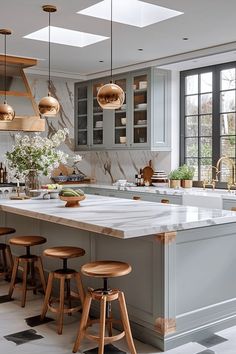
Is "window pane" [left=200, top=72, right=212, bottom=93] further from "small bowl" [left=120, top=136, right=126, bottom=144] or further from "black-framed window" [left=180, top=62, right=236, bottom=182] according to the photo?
"small bowl" [left=120, top=136, right=126, bottom=144]

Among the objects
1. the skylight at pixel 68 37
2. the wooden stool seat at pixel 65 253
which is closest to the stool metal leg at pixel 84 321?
the wooden stool seat at pixel 65 253

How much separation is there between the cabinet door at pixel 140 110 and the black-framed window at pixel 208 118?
23.3 inches

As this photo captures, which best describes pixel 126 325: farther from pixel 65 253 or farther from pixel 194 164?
pixel 194 164

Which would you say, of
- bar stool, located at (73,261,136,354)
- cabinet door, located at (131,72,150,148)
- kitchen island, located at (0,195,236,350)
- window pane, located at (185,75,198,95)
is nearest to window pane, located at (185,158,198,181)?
cabinet door, located at (131,72,150,148)

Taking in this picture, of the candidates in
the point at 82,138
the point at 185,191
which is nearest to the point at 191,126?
the point at 185,191

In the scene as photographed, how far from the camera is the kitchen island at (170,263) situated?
10.7ft

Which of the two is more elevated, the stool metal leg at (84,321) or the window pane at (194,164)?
the window pane at (194,164)

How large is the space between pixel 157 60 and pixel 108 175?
2.32 meters

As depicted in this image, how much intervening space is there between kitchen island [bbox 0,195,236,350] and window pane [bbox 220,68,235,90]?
301 centimetres

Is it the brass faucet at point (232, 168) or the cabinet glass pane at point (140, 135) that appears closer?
the brass faucet at point (232, 168)

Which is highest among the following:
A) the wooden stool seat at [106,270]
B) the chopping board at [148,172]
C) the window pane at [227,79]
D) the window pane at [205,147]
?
the window pane at [227,79]

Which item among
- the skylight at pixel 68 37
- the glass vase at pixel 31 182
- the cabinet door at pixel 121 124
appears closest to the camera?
the glass vase at pixel 31 182

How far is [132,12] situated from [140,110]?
2211 mm

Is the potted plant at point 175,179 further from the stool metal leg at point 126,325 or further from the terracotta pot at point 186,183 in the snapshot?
the stool metal leg at point 126,325
